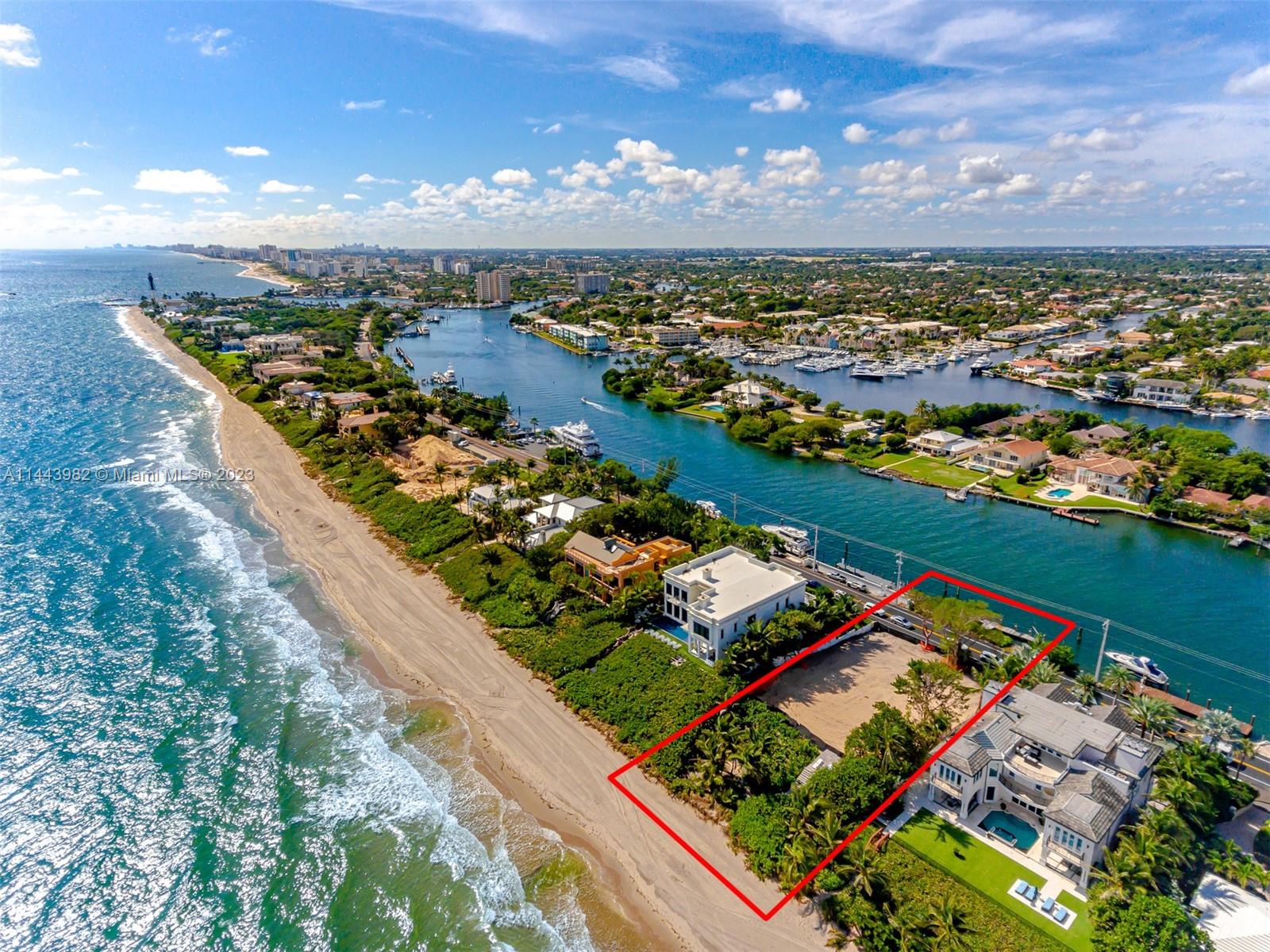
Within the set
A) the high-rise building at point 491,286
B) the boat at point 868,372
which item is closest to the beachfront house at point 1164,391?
the boat at point 868,372

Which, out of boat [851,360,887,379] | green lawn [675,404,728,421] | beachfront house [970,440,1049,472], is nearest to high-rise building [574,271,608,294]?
boat [851,360,887,379]

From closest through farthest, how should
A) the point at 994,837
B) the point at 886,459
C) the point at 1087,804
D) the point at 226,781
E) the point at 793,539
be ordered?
the point at 1087,804 < the point at 994,837 < the point at 226,781 < the point at 793,539 < the point at 886,459

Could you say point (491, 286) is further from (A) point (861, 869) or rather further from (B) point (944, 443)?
(A) point (861, 869)

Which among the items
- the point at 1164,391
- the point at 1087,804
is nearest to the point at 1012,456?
the point at 1164,391

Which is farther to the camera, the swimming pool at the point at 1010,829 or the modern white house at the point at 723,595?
the modern white house at the point at 723,595

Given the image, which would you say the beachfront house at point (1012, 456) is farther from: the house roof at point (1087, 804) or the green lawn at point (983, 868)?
the green lawn at point (983, 868)
